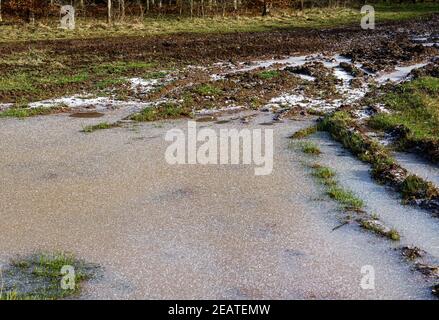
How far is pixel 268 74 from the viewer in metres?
22.2

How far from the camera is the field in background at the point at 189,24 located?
113 feet

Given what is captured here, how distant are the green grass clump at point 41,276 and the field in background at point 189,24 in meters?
26.4

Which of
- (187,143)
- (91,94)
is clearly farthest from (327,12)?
(187,143)

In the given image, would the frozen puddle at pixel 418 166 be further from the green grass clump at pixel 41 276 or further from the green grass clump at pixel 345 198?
the green grass clump at pixel 41 276

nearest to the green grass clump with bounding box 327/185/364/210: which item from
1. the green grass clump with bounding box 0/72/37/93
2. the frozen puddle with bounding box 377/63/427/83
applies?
the frozen puddle with bounding box 377/63/427/83

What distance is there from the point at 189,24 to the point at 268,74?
736 inches

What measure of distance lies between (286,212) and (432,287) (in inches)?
121

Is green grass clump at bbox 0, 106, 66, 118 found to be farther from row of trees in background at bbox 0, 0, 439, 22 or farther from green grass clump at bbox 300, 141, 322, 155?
row of trees in background at bbox 0, 0, 439, 22

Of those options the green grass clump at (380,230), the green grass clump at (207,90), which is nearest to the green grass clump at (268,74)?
the green grass clump at (207,90)

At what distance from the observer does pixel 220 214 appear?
396 inches

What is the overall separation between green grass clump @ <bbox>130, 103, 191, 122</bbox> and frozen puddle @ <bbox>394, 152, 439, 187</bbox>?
246 inches

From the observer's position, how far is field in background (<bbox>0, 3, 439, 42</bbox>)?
1359 inches
